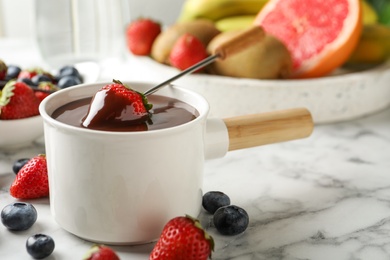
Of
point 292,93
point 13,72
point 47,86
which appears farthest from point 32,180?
point 292,93

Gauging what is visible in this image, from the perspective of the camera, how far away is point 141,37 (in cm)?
131

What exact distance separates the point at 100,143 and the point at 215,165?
349mm

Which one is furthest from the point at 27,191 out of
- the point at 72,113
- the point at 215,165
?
the point at 215,165

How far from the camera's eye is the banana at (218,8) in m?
1.44

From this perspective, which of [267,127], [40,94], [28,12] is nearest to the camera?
[267,127]

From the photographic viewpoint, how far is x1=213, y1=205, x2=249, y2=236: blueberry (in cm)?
79

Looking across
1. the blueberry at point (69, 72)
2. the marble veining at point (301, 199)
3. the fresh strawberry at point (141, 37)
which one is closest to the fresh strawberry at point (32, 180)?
the marble veining at point (301, 199)

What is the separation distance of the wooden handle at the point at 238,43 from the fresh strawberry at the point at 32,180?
31 centimetres

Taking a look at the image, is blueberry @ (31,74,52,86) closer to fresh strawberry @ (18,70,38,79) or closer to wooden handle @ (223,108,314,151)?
fresh strawberry @ (18,70,38,79)

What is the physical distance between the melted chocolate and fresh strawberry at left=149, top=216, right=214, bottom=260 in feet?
0.41

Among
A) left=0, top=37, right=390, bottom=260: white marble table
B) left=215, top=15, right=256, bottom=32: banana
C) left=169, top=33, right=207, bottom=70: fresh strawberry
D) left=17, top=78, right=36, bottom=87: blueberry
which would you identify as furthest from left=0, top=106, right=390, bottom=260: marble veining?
left=215, top=15, right=256, bottom=32: banana

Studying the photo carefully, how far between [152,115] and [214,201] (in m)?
0.16

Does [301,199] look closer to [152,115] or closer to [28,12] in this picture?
[152,115]

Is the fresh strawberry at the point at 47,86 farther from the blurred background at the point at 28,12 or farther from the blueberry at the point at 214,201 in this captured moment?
the blurred background at the point at 28,12
